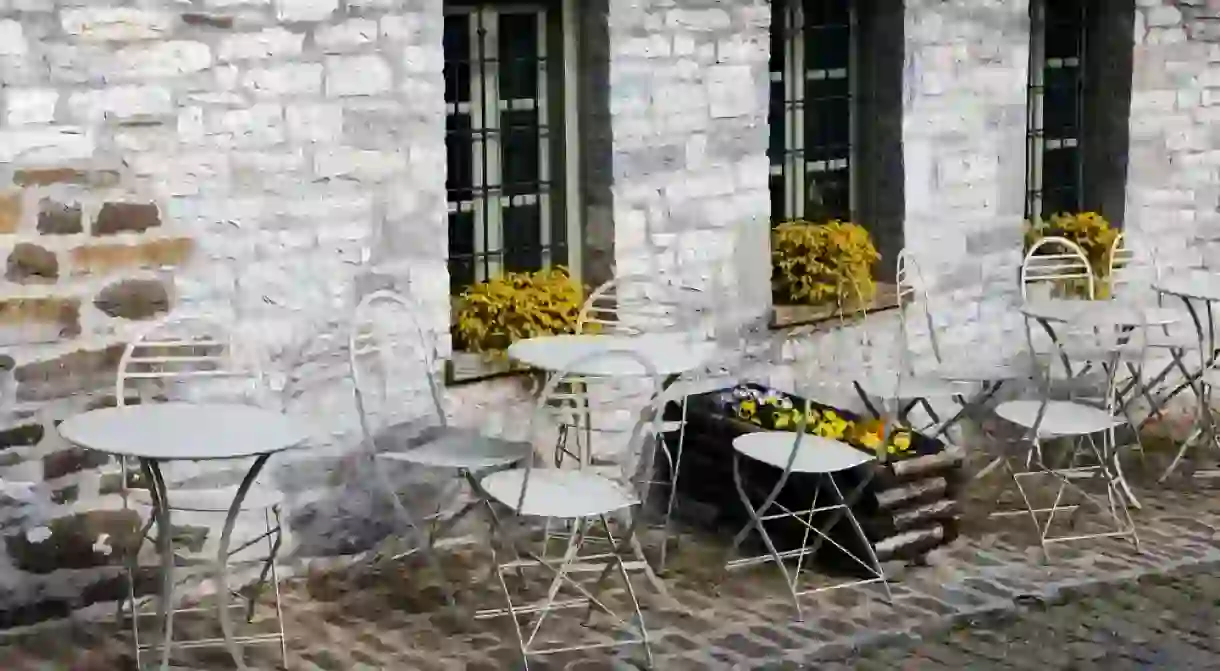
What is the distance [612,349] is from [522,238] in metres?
Answer: 1.38

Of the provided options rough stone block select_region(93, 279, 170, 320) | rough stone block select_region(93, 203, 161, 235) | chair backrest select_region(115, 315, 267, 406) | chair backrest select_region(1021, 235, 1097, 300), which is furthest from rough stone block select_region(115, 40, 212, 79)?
chair backrest select_region(1021, 235, 1097, 300)

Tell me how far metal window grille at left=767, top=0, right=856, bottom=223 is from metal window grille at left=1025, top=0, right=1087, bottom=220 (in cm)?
108

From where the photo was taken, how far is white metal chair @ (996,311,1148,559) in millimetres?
6430

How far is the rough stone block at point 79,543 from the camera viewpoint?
17.7 feet

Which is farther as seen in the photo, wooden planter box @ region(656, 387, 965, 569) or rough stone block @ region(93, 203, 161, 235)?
wooden planter box @ region(656, 387, 965, 569)

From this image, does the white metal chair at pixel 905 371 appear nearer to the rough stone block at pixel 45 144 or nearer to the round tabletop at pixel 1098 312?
the round tabletop at pixel 1098 312

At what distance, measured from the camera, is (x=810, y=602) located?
19.0 ft

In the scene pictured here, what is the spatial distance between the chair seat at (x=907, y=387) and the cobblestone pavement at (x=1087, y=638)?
39.0 inches

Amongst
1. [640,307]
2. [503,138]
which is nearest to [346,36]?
[503,138]

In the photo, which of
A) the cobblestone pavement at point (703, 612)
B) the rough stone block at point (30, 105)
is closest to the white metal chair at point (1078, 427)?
the cobblestone pavement at point (703, 612)

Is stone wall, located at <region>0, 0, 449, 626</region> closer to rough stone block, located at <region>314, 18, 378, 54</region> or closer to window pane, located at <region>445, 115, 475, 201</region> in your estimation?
rough stone block, located at <region>314, 18, 378, 54</region>

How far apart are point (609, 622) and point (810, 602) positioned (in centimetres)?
68

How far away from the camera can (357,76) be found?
19.3 feet

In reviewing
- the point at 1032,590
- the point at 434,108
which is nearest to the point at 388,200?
the point at 434,108
